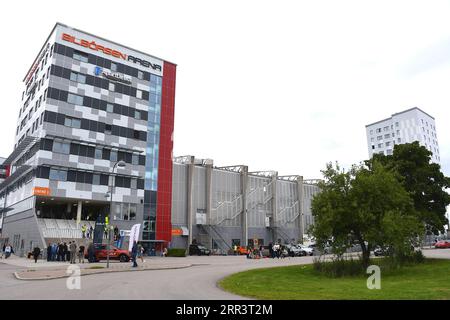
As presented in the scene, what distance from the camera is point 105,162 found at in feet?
167

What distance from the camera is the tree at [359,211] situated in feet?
70.2

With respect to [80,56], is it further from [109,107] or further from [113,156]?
[113,156]

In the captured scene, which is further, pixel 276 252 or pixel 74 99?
pixel 74 99

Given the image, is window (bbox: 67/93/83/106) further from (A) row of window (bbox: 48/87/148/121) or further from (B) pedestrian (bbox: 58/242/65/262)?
(B) pedestrian (bbox: 58/242/65/262)

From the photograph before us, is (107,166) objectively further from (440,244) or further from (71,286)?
(440,244)

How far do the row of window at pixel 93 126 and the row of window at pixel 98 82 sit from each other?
5203 millimetres

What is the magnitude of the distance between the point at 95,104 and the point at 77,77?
4.10m

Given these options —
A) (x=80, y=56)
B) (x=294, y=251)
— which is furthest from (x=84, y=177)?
(x=294, y=251)

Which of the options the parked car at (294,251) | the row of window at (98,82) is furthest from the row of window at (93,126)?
the parked car at (294,251)

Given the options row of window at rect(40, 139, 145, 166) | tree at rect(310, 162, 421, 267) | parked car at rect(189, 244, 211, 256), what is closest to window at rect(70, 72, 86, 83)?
row of window at rect(40, 139, 145, 166)

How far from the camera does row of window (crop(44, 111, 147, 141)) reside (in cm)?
4734

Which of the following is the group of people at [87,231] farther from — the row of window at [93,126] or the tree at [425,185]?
the tree at [425,185]
